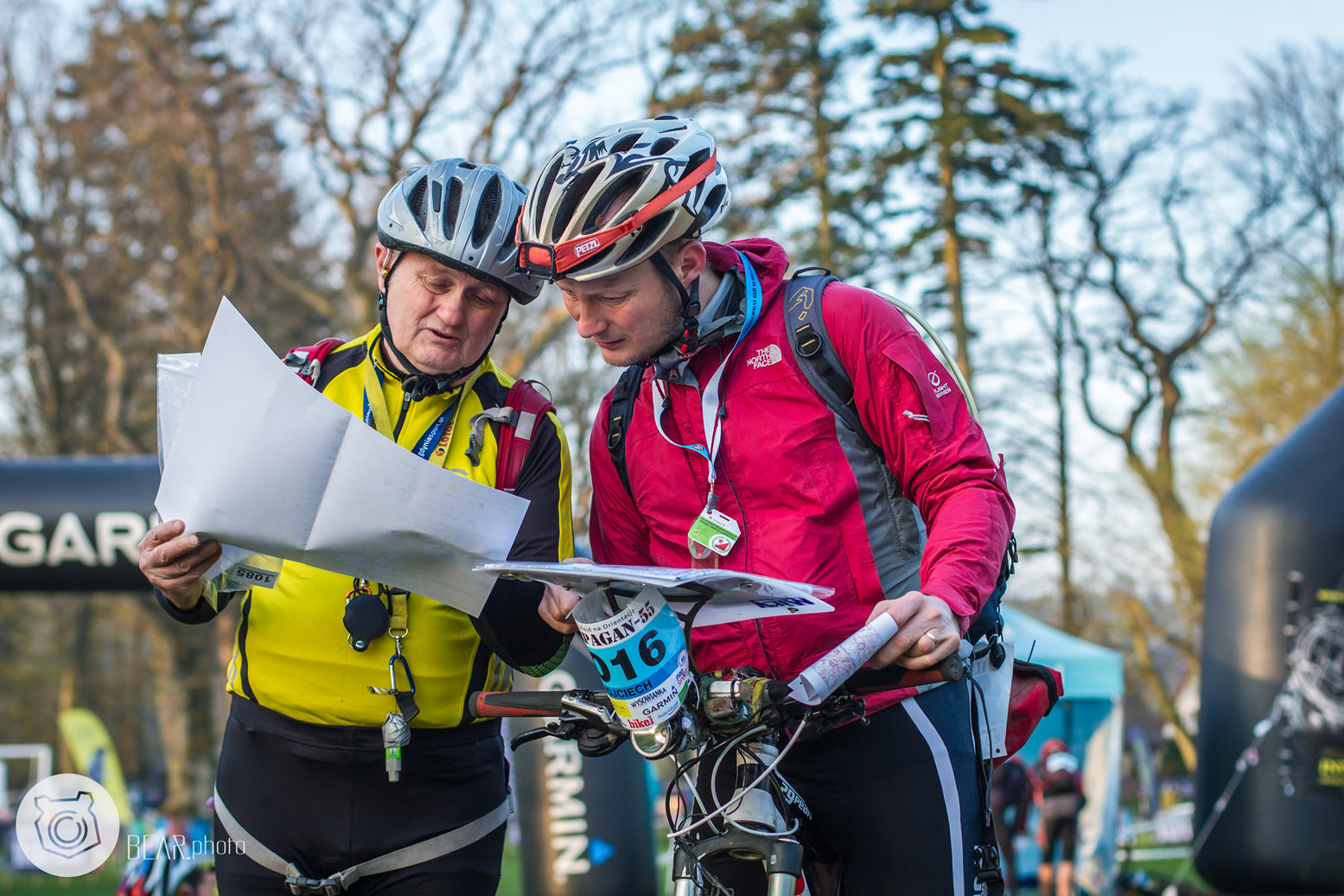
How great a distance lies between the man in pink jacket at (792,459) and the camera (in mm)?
2215

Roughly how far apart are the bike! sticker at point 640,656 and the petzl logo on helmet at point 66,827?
99.0 inches

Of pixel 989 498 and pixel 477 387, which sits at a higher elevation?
pixel 477 387

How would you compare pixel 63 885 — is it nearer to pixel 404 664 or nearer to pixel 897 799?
pixel 404 664

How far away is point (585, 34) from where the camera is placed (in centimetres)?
1436

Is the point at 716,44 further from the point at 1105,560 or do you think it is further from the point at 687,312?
the point at 687,312

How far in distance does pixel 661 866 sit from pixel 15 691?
805 inches

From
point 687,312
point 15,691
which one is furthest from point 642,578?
point 15,691

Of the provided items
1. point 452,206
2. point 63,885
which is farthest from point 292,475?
point 63,885

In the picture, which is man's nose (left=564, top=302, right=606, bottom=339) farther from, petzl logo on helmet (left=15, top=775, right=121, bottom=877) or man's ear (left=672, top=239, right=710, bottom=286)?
petzl logo on helmet (left=15, top=775, right=121, bottom=877)

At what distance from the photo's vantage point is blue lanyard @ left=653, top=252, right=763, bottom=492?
239 cm

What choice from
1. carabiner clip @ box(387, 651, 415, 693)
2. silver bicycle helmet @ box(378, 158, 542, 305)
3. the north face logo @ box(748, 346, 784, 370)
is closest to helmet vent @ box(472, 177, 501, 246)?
silver bicycle helmet @ box(378, 158, 542, 305)

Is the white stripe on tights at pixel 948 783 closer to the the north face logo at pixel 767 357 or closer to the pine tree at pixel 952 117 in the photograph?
the the north face logo at pixel 767 357

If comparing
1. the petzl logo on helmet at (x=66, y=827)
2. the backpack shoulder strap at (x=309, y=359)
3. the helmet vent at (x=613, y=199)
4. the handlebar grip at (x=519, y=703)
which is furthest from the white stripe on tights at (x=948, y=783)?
the petzl logo on helmet at (x=66, y=827)

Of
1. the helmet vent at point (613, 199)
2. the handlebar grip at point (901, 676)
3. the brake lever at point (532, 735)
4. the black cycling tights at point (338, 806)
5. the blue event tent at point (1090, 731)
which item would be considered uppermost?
the helmet vent at point (613, 199)
